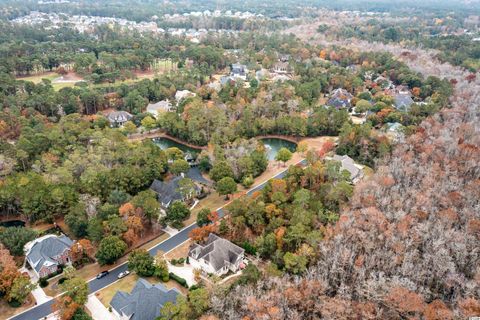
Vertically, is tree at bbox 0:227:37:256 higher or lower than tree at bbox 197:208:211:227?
lower

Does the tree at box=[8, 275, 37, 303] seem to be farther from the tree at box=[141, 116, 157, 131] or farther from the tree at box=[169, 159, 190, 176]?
the tree at box=[141, 116, 157, 131]

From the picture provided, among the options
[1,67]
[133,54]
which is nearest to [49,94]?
[1,67]

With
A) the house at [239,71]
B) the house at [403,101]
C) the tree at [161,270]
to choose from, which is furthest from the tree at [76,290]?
the house at [239,71]

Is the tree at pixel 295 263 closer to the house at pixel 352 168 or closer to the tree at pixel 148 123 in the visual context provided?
the house at pixel 352 168

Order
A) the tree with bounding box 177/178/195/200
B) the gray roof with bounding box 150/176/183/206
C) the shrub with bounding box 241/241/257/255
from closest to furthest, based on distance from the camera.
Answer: the shrub with bounding box 241/241/257/255, the tree with bounding box 177/178/195/200, the gray roof with bounding box 150/176/183/206

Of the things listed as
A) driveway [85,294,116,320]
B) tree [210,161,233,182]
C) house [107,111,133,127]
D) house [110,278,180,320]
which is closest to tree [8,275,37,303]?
driveway [85,294,116,320]

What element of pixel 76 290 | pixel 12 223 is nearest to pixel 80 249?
pixel 76 290

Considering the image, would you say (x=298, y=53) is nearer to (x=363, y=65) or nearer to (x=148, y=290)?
(x=363, y=65)
